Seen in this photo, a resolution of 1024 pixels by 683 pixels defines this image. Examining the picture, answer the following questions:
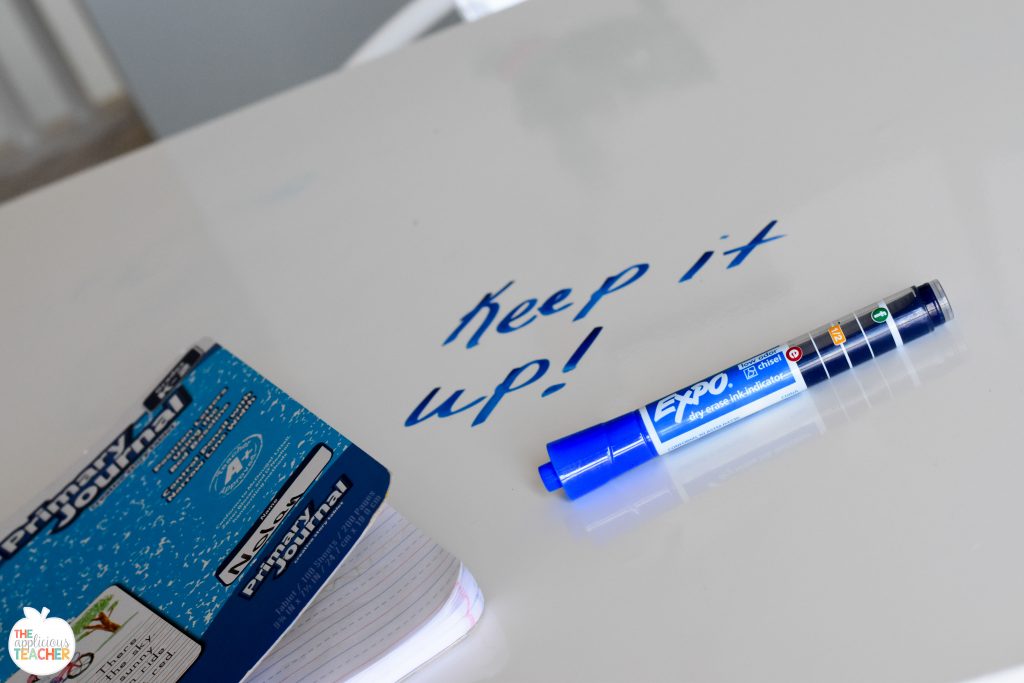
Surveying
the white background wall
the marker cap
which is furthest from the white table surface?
the white background wall

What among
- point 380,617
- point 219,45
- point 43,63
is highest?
point 43,63

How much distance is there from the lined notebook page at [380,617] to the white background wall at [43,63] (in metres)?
1.49

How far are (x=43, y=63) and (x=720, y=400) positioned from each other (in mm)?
1664

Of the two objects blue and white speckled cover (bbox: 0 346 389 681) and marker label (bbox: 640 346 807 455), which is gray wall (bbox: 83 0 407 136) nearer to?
blue and white speckled cover (bbox: 0 346 389 681)

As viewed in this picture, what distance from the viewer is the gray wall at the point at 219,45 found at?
5.24 feet

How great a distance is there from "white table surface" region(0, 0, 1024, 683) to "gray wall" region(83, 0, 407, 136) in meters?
0.72

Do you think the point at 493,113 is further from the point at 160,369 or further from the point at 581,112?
the point at 160,369

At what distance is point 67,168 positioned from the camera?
6.90ft

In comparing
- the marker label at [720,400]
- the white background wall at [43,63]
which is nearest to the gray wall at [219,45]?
the white background wall at [43,63]

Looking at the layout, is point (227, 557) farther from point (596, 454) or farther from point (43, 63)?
point (43, 63)

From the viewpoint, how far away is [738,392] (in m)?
0.59

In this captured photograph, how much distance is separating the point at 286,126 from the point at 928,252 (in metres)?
0.55

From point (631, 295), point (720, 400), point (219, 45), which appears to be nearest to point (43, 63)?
point (219, 45)

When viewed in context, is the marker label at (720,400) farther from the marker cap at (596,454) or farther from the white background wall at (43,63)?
the white background wall at (43,63)
